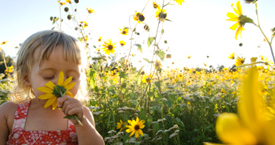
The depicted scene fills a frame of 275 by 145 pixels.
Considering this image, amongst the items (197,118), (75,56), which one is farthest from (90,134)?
(197,118)

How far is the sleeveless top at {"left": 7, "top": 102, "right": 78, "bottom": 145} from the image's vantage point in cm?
130

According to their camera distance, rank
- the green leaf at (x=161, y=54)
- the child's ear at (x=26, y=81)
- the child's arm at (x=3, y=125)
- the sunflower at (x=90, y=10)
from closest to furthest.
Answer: the child's arm at (x=3, y=125)
the child's ear at (x=26, y=81)
the green leaf at (x=161, y=54)
the sunflower at (x=90, y=10)

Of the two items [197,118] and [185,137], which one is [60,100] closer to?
[185,137]

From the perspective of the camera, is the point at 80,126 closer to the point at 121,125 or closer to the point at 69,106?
the point at 69,106

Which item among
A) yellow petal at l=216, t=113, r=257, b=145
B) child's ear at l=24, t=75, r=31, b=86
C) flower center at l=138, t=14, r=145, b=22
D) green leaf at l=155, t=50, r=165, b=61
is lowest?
yellow petal at l=216, t=113, r=257, b=145

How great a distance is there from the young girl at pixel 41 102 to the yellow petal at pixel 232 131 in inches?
41.0

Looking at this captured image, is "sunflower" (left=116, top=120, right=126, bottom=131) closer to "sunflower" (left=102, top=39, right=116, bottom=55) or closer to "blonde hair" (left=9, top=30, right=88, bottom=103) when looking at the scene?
"blonde hair" (left=9, top=30, right=88, bottom=103)

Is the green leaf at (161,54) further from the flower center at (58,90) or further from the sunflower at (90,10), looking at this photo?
the sunflower at (90,10)

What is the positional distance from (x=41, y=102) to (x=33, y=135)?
23 cm

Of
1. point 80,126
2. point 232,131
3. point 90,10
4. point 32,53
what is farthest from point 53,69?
point 90,10

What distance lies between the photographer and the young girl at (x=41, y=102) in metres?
1.19

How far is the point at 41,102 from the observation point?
1.42 m

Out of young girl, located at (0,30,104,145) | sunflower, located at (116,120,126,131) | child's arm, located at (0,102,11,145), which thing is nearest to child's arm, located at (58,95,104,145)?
young girl, located at (0,30,104,145)

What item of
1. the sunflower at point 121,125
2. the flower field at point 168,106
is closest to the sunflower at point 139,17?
the flower field at point 168,106
